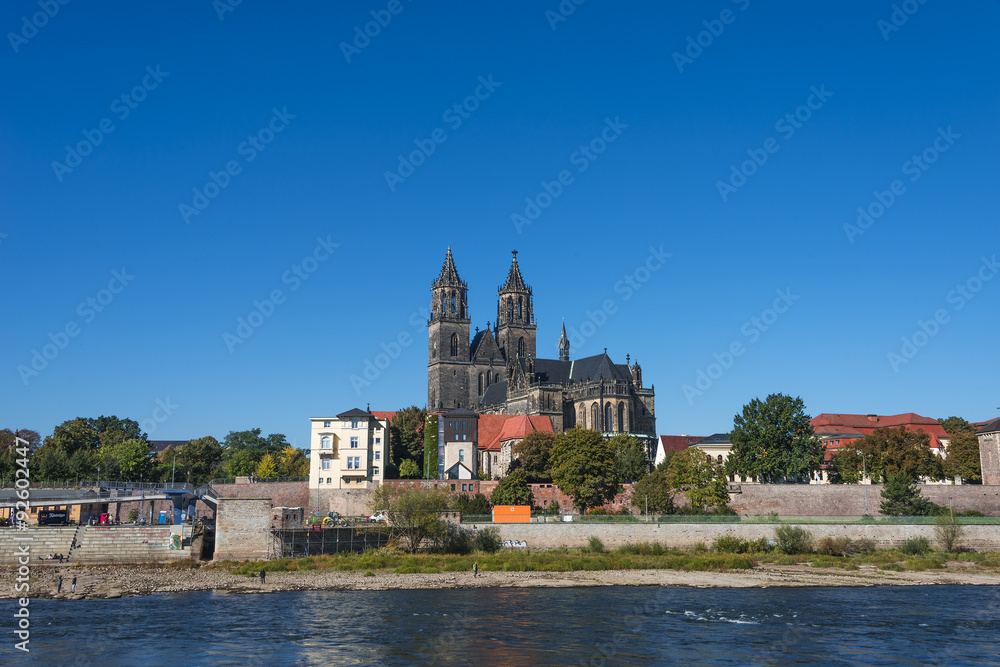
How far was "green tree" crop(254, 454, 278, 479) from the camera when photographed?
109438mm

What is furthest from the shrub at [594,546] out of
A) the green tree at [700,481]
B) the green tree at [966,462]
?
the green tree at [966,462]

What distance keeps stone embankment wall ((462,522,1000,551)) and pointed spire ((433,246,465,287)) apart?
8715cm

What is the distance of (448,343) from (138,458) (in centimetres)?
5503

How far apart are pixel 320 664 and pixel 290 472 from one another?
85.4m

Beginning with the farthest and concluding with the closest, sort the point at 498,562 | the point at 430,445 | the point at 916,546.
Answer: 1. the point at 430,445
2. the point at 916,546
3. the point at 498,562

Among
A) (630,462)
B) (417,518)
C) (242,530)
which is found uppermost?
→ (630,462)

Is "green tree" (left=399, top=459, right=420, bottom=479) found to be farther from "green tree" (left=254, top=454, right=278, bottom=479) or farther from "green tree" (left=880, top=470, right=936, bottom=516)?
"green tree" (left=880, top=470, right=936, bottom=516)

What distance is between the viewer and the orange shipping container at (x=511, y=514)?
64875mm

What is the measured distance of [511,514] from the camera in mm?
65688

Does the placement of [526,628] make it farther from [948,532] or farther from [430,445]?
[430,445]

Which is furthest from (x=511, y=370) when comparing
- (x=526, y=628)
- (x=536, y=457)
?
(x=526, y=628)

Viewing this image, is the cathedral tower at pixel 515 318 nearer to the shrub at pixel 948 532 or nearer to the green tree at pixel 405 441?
→ the green tree at pixel 405 441

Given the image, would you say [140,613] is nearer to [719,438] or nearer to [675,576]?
[675,576]

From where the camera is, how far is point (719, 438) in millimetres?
109250
